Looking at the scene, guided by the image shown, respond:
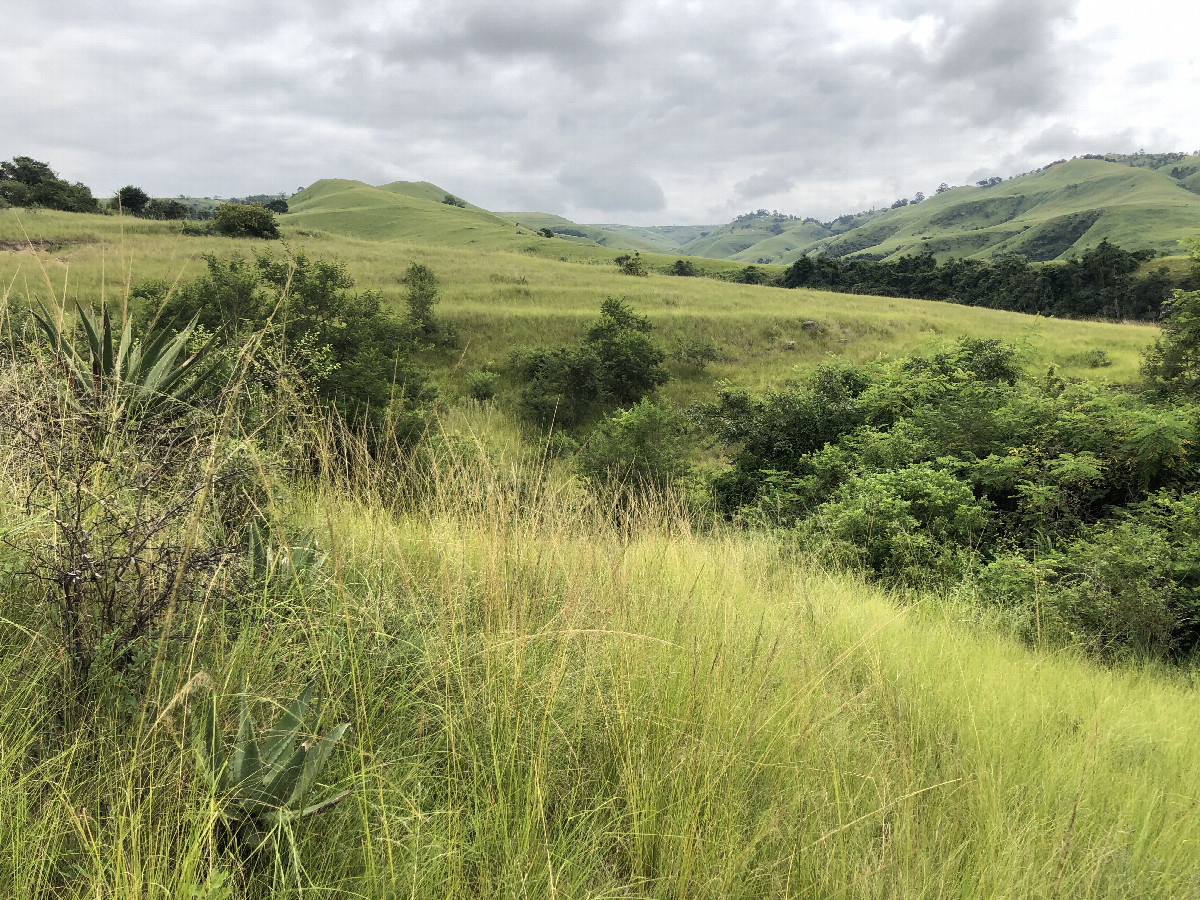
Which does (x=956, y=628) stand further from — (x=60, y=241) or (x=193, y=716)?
(x=60, y=241)

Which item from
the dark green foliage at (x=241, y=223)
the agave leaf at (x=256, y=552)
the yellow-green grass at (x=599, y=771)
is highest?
the dark green foliage at (x=241, y=223)

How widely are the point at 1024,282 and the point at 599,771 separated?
198ft

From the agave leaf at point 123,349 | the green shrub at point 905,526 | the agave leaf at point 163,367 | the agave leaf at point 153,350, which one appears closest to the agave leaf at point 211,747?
the agave leaf at point 123,349

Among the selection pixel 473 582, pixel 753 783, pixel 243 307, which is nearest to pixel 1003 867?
pixel 753 783

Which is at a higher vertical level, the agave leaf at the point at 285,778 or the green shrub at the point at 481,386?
the agave leaf at the point at 285,778

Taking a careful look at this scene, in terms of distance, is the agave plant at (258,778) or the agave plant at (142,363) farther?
the agave plant at (142,363)

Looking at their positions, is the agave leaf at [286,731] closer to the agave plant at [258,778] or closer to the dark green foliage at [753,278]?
the agave plant at [258,778]

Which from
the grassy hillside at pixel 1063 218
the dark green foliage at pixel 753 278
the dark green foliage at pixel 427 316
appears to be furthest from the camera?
the grassy hillside at pixel 1063 218

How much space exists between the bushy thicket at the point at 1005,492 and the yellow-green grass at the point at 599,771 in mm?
2416

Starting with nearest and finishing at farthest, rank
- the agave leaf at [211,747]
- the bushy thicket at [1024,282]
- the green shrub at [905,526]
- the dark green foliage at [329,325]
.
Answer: the agave leaf at [211,747] < the green shrub at [905,526] < the dark green foliage at [329,325] < the bushy thicket at [1024,282]

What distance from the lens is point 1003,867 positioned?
1.61 m

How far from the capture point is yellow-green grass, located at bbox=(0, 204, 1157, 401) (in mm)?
18938

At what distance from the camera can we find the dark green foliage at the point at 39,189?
2945 cm

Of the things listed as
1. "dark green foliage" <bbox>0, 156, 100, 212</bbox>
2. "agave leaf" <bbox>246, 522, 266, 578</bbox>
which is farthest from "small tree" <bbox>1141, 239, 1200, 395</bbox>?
"dark green foliage" <bbox>0, 156, 100, 212</bbox>
